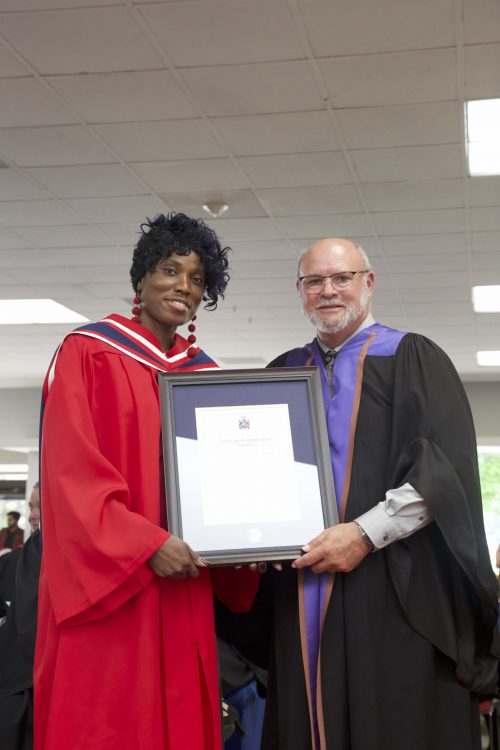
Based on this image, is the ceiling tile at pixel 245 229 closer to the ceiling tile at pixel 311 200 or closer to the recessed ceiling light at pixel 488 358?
the ceiling tile at pixel 311 200

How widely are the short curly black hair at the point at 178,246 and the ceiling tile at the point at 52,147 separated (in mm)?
2838

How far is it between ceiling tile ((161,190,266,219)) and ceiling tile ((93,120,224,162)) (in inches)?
25.0

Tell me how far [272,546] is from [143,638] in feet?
1.25

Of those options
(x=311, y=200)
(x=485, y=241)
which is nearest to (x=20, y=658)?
(x=311, y=200)

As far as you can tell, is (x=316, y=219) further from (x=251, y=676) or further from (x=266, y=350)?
(x=266, y=350)

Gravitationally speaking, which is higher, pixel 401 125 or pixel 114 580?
pixel 401 125

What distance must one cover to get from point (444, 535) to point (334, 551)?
0.95ft

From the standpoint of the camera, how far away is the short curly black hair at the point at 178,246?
8.50ft

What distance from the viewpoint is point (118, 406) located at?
233 centimetres

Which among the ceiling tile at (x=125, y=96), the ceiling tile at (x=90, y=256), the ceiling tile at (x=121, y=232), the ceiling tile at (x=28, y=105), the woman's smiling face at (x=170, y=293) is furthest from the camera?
the ceiling tile at (x=90, y=256)

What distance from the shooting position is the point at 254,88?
15.4 feet

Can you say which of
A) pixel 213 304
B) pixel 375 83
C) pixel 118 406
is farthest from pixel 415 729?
pixel 375 83

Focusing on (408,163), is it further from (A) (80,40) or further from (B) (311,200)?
(A) (80,40)

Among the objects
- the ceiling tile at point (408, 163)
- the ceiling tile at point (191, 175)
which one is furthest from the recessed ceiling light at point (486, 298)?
the ceiling tile at point (191, 175)
